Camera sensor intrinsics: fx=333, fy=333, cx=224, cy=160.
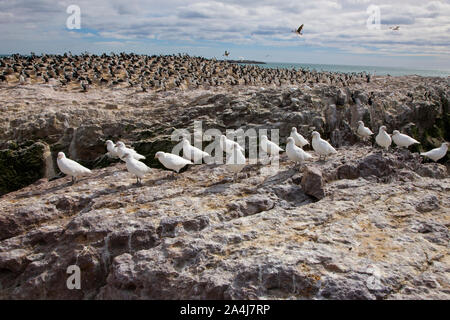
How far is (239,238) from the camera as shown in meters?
7.17

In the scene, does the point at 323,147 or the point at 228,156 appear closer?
the point at 323,147

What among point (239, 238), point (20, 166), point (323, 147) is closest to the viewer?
point (239, 238)

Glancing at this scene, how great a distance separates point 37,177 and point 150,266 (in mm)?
11407

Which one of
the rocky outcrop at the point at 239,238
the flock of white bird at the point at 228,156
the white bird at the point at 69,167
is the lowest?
the rocky outcrop at the point at 239,238

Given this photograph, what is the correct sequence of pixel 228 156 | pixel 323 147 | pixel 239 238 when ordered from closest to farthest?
pixel 239 238 → pixel 323 147 → pixel 228 156

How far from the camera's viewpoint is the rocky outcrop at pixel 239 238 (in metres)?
5.95

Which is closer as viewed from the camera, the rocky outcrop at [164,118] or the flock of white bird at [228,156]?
the flock of white bird at [228,156]

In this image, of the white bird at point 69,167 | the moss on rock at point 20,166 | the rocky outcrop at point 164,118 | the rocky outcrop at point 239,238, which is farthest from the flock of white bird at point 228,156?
the moss on rock at point 20,166

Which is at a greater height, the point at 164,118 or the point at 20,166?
the point at 164,118

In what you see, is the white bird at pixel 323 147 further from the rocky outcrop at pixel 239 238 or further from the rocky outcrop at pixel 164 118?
the rocky outcrop at pixel 164 118

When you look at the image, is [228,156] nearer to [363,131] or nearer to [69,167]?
[69,167]

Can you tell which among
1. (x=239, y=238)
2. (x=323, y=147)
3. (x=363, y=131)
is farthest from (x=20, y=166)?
(x=363, y=131)

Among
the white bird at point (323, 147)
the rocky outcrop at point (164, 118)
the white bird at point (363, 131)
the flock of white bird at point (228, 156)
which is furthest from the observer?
the rocky outcrop at point (164, 118)

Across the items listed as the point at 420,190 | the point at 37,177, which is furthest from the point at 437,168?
the point at 37,177
